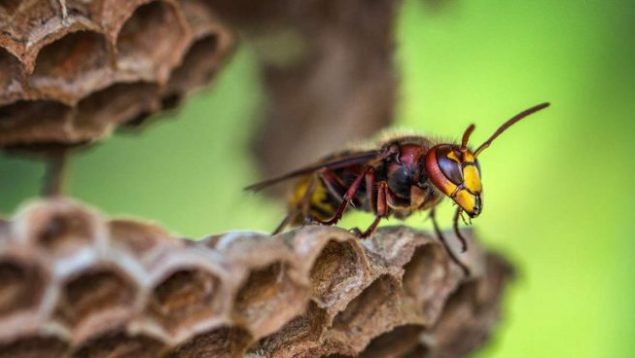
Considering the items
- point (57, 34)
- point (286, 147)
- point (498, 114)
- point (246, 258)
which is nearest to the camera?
point (246, 258)

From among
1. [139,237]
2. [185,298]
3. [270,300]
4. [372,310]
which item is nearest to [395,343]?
[372,310]

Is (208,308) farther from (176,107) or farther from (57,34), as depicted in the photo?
(176,107)

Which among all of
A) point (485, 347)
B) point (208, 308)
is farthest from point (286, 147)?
point (208, 308)


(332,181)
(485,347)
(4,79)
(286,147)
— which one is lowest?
(485,347)

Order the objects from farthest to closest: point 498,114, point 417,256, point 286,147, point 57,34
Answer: point 286,147
point 498,114
point 417,256
point 57,34

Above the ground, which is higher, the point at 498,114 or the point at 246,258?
the point at 498,114

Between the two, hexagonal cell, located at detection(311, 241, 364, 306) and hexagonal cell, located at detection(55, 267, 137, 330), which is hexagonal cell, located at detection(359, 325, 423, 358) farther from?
hexagonal cell, located at detection(55, 267, 137, 330)

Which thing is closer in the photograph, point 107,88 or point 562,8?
point 107,88
